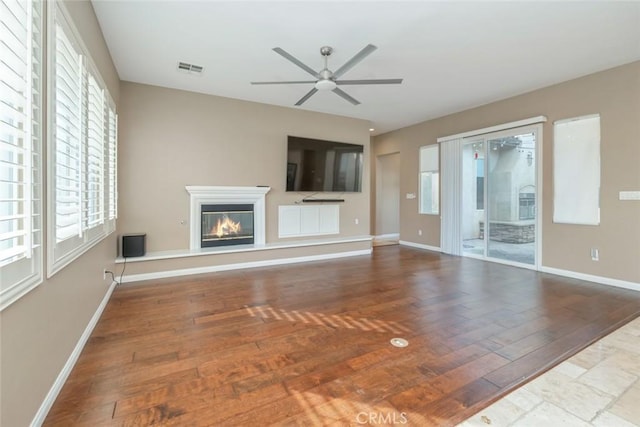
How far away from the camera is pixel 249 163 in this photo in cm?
533

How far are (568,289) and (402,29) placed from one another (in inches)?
152

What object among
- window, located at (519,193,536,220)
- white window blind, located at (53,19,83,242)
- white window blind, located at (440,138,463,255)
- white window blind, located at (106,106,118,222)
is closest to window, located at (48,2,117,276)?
white window blind, located at (53,19,83,242)

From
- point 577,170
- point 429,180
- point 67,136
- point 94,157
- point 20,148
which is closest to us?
point 20,148

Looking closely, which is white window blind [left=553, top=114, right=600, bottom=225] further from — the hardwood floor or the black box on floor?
the black box on floor

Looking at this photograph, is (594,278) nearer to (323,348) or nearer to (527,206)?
(527,206)

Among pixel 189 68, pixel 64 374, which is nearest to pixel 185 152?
pixel 189 68

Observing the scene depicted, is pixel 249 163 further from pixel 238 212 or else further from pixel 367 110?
pixel 367 110

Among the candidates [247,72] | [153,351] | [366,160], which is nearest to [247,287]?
[153,351]

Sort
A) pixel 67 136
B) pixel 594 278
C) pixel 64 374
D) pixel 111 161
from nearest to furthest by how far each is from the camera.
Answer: pixel 64 374
pixel 67 136
pixel 111 161
pixel 594 278

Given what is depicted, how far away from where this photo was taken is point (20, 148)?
4.40 feet

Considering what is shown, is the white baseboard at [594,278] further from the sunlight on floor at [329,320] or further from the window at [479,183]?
the sunlight on floor at [329,320]

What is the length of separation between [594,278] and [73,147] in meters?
6.25

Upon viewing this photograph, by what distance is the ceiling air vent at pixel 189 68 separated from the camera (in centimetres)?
388

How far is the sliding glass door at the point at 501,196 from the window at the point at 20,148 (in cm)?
602
